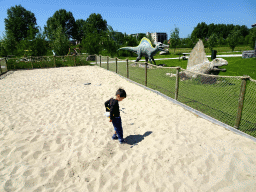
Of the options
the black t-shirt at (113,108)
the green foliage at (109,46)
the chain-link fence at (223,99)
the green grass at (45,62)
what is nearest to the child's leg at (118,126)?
the black t-shirt at (113,108)

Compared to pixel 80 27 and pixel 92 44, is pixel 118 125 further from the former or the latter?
pixel 80 27

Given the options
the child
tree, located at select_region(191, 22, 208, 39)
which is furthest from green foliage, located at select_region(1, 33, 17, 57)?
tree, located at select_region(191, 22, 208, 39)

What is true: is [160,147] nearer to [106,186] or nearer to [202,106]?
[106,186]

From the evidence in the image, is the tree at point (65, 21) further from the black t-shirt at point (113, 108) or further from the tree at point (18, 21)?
the black t-shirt at point (113, 108)

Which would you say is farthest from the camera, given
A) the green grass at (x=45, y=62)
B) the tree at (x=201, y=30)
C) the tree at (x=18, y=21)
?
the tree at (x=201, y=30)

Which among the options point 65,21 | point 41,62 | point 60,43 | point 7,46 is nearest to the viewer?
point 41,62

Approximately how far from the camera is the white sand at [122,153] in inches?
100

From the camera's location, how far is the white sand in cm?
254

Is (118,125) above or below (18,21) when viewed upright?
below

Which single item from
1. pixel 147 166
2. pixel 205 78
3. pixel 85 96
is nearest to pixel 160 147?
pixel 147 166

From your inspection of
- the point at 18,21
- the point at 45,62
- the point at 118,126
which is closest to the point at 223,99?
the point at 118,126

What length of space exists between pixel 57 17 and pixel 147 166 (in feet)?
→ 239

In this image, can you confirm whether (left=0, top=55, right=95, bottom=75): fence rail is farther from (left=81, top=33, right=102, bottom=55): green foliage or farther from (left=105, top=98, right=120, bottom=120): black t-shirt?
(left=105, top=98, right=120, bottom=120): black t-shirt

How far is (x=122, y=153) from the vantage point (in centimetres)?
326
